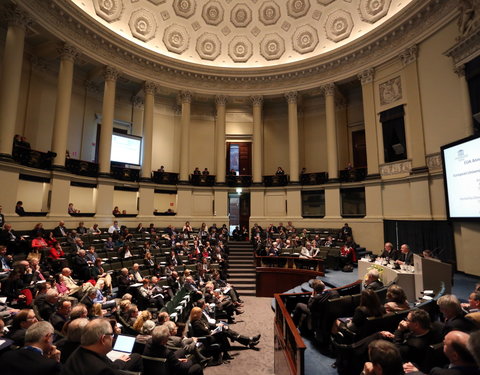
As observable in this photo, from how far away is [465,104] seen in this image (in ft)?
30.2

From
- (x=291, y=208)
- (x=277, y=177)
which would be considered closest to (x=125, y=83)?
(x=277, y=177)

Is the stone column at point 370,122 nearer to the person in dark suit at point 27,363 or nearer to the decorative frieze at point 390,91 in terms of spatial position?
the decorative frieze at point 390,91

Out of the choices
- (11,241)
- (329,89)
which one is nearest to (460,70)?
(329,89)

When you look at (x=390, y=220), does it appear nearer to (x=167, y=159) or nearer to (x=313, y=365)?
(x=313, y=365)

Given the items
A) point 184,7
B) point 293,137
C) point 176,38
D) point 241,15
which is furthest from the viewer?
point 241,15

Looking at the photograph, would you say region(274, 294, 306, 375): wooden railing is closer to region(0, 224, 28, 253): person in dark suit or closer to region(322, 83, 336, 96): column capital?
region(0, 224, 28, 253): person in dark suit

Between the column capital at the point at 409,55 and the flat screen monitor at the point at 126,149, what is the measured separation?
546 inches

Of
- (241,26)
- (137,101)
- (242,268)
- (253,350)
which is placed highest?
(241,26)

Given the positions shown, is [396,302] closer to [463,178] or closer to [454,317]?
[454,317]

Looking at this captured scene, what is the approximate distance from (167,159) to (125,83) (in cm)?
528

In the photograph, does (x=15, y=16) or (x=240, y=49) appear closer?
(x=15, y=16)

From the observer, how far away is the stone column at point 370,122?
1353 centimetres

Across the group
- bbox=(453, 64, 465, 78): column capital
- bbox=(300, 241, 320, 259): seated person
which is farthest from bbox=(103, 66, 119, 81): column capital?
bbox=(453, 64, 465, 78): column capital

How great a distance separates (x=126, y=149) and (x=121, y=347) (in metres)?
12.8
